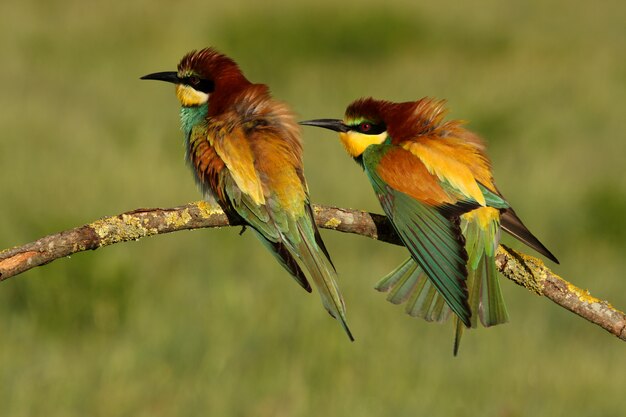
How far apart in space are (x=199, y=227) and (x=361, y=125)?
82 cm

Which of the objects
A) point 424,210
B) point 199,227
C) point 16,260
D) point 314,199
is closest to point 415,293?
point 424,210

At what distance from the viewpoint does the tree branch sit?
204 cm

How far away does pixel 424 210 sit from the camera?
2.72 meters

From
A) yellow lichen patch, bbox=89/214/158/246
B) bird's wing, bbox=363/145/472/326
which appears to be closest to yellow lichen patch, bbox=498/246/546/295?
bird's wing, bbox=363/145/472/326

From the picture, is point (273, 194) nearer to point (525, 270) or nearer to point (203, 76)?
point (203, 76)

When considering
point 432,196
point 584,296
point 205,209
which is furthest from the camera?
point 432,196

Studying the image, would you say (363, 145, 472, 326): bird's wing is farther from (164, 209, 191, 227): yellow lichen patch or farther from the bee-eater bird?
(164, 209, 191, 227): yellow lichen patch

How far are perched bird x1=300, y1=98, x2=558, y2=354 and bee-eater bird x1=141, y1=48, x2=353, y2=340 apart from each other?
0.20 metres

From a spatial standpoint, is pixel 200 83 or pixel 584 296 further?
pixel 200 83

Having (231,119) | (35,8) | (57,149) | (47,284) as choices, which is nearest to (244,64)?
(35,8)

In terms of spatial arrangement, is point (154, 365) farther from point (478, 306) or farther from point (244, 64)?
point (244, 64)

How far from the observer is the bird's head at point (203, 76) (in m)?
2.95

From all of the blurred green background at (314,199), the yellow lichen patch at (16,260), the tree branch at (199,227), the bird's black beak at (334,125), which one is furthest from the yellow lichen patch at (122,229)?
the blurred green background at (314,199)

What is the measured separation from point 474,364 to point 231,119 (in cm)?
264
